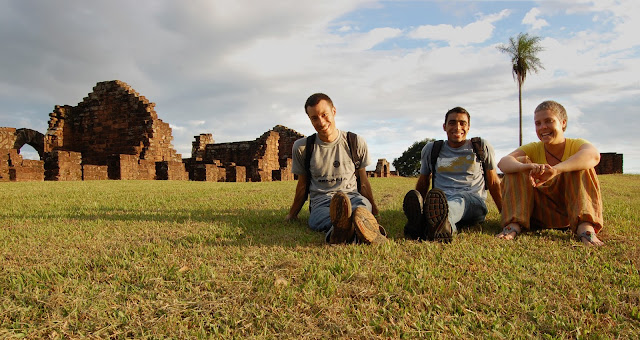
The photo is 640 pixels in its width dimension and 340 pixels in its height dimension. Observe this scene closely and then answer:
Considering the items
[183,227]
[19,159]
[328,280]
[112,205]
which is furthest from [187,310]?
[19,159]

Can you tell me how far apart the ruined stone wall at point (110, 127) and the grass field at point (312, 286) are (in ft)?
57.6

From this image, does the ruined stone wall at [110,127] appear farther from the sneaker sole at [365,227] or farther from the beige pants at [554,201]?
the beige pants at [554,201]

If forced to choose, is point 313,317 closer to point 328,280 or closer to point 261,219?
point 328,280

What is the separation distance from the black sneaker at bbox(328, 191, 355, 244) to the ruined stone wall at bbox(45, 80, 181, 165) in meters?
18.3

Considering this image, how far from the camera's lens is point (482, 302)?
1.87 metres

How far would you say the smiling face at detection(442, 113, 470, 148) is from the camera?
384cm

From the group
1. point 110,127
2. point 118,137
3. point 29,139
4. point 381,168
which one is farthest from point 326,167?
point 381,168

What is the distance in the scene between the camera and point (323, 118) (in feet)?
11.9

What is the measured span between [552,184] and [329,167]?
1984 mm

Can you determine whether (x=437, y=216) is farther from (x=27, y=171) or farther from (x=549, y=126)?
(x=27, y=171)

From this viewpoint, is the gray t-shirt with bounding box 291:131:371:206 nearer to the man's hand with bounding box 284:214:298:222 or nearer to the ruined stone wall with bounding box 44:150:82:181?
the man's hand with bounding box 284:214:298:222

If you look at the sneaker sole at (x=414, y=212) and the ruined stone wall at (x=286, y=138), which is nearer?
the sneaker sole at (x=414, y=212)

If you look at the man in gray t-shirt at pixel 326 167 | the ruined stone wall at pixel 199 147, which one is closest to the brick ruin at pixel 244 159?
the ruined stone wall at pixel 199 147

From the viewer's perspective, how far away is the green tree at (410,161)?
55.0 m
